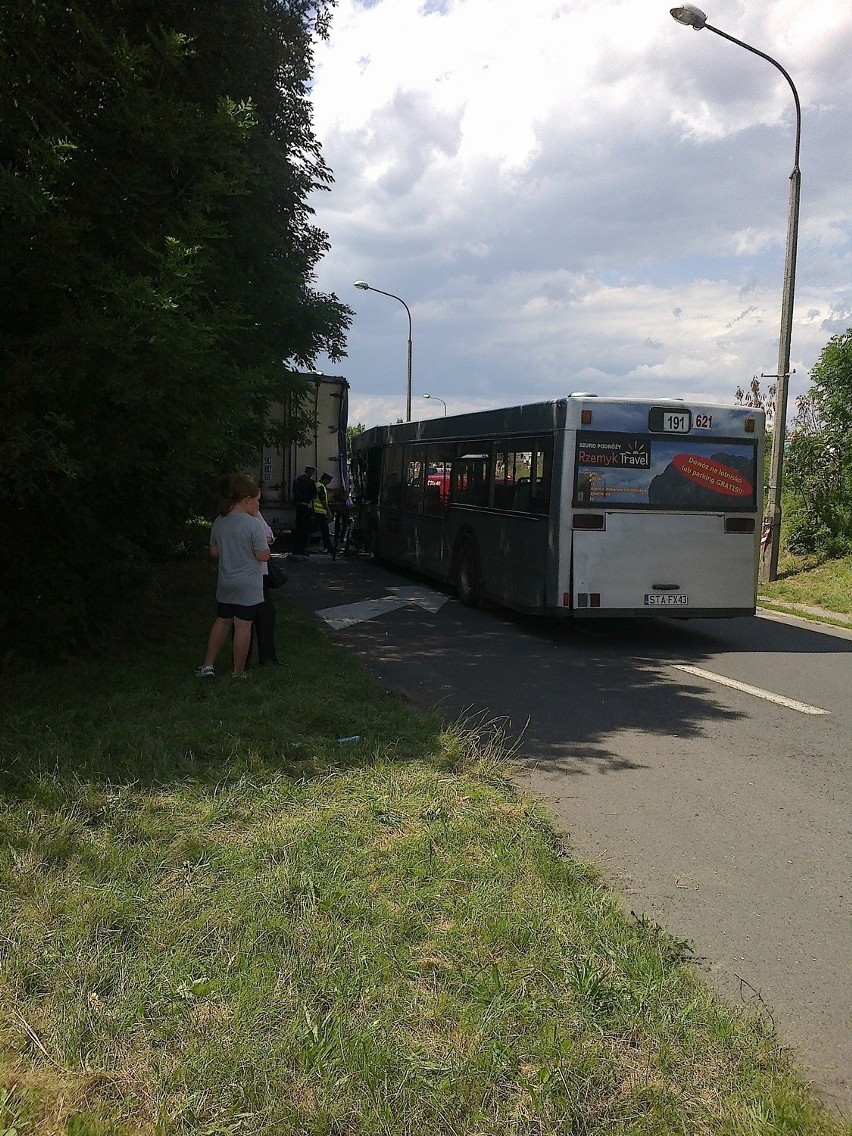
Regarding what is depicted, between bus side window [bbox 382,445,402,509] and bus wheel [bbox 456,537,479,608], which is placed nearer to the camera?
bus wheel [bbox 456,537,479,608]

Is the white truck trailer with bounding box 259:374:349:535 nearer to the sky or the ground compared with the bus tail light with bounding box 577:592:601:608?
nearer to the sky

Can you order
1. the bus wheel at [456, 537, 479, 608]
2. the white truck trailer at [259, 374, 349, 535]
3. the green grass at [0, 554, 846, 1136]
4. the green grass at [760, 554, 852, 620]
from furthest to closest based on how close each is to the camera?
1. the white truck trailer at [259, 374, 349, 535]
2. the green grass at [760, 554, 852, 620]
3. the bus wheel at [456, 537, 479, 608]
4. the green grass at [0, 554, 846, 1136]

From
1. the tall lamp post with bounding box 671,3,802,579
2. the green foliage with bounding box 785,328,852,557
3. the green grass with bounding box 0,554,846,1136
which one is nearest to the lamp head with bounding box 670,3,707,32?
the tall lamp post with bounding box 671,3,802,579

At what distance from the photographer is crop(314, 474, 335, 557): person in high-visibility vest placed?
20.5 metres

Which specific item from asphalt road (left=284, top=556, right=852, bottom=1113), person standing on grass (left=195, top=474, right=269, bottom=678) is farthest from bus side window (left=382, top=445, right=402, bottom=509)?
person standing on grass (left=195, top=474, right=269, bottom=678)

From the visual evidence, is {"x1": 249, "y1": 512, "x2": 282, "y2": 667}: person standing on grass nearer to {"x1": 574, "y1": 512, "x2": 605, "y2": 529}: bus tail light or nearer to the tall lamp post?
{"x1": 574, "y1": 512, "x2": 605, "y2": 529}: bus tail light

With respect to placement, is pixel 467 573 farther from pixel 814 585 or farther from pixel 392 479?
pixel 814 585

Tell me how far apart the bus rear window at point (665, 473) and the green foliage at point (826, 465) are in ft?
24.8

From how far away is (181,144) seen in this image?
7.43m

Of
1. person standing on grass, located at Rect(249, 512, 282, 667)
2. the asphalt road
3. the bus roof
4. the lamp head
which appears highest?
the lamp head

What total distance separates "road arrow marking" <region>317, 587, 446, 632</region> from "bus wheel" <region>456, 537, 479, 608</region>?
1.24ft

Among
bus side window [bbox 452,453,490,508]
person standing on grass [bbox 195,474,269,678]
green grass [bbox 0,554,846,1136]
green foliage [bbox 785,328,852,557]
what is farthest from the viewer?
green foliage [bbox 785,328,852,557]

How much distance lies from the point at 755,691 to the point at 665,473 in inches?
130

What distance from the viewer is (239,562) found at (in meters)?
8.35
